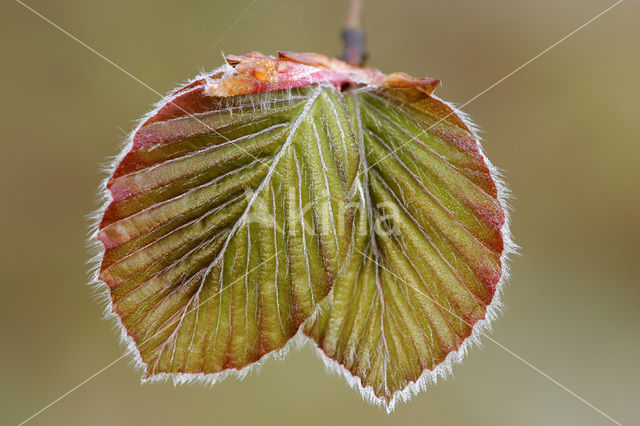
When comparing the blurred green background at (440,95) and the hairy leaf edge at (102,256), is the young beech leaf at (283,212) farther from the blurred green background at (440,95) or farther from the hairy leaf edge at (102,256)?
the blurred green background at (440,95)

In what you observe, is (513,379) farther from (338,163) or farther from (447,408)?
(338,163)

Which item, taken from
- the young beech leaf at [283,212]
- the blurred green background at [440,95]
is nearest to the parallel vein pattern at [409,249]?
the young beech leaf at [283,212]

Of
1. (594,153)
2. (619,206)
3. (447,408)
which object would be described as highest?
(594,153)

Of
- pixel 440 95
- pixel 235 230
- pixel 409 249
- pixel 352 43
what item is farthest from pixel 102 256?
pixel 440 95

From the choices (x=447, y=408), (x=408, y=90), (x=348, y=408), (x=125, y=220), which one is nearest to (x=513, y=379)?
(x=447, y=408)

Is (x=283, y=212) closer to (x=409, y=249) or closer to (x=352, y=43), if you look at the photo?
(x=409, y=249)

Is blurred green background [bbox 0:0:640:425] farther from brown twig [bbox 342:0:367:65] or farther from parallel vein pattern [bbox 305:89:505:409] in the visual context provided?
parallel vein pattern [bbox 305:89:505:409]
